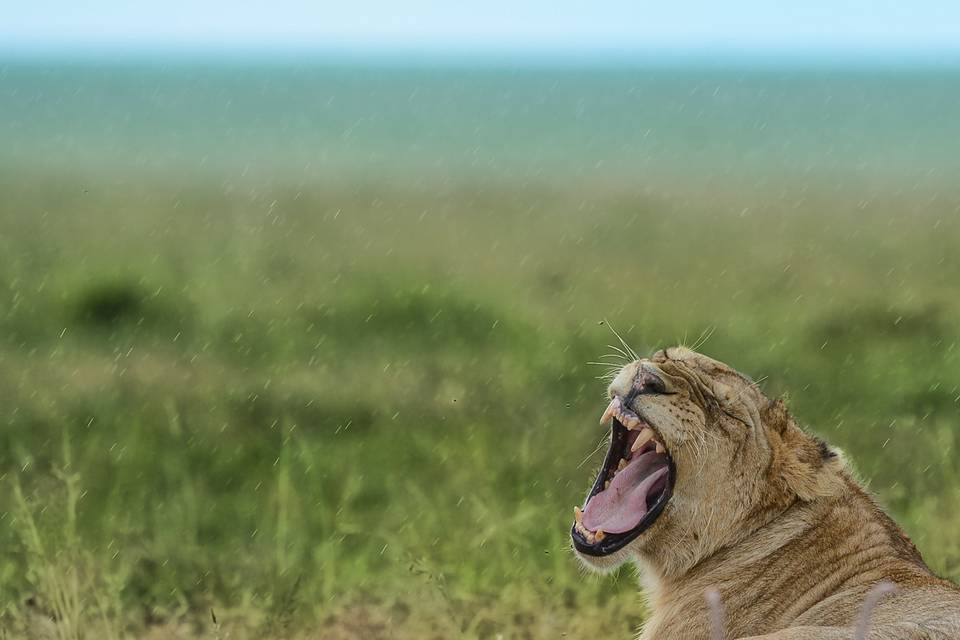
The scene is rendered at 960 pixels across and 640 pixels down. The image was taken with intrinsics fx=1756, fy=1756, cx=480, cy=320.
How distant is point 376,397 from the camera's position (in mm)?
9258

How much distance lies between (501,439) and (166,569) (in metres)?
2.34

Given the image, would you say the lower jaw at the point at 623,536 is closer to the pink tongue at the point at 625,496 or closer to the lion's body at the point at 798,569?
the pink tongue at the point at 625,496

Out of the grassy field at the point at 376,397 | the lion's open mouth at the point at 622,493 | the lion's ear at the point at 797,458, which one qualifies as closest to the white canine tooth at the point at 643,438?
the lion's open mouth at the point at 622,493

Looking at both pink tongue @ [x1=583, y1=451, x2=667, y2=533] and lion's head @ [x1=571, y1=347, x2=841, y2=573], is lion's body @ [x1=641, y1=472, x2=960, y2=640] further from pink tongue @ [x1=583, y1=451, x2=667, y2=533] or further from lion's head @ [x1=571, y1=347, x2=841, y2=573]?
pink tongue @ [x1=583, y1=451, x2=667, y2=533]

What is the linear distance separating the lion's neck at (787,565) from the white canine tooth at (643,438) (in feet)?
1.01

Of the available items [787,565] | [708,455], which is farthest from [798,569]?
[708,455]

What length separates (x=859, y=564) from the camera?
3.98m

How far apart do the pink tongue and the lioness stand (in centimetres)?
4

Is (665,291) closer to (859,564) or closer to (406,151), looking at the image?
(859,564)

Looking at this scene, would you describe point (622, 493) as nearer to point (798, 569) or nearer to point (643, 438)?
point (643, 438)

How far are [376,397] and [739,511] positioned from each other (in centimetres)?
531

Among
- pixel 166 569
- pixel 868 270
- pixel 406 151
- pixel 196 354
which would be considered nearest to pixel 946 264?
pixel 868 270

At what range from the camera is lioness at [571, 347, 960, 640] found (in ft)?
13.2

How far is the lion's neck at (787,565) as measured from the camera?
400 cm
